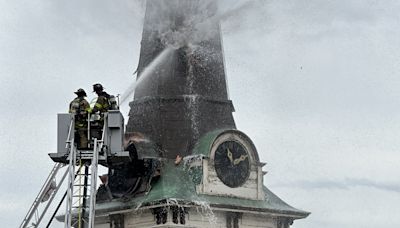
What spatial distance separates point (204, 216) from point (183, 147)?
150 inches

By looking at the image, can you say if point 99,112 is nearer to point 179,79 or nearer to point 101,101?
point 101,101

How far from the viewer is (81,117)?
35875 mm

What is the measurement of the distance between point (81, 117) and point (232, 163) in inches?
475

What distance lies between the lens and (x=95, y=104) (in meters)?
36.3

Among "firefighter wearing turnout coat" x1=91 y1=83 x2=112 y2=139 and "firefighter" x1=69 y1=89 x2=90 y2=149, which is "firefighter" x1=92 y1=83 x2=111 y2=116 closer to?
"firefighter wearing turnout coat" x1=91 y1=83 x2=112 y2=139

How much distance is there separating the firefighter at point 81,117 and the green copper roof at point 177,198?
29.8ft

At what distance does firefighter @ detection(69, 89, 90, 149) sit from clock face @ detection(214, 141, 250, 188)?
36.6ft

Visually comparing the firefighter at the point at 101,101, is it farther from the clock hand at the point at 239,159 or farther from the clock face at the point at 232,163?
the clock hand at the point at 239,159

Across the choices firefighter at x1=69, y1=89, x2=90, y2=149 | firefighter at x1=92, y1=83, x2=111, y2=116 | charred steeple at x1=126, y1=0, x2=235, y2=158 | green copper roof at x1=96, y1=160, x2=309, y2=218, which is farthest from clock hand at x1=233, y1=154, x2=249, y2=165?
firefighter at x1=69, y1=89, x2=90, y2=149

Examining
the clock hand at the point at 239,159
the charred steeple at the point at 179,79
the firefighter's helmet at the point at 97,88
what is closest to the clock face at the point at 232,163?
the clock hand at the point at 239,159

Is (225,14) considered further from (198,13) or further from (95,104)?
(95,104)

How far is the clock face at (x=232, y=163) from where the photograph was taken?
150ft

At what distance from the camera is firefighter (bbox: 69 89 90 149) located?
3559 centimetres

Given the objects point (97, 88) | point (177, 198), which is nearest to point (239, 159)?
point (177, 198)
